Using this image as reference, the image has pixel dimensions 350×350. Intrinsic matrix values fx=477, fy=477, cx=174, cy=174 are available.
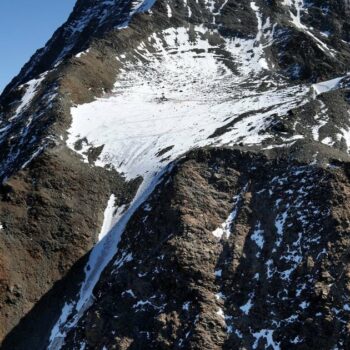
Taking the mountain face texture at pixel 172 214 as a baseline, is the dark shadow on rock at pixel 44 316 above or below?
below

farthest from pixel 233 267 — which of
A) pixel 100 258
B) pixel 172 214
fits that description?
pixel 100 258

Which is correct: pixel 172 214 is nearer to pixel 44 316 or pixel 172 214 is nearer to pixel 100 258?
pixel 100 258

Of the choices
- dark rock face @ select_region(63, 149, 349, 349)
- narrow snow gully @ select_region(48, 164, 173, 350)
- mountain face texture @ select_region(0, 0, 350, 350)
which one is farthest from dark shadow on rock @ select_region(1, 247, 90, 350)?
dark rock face @ select_region(63, 149, 349, 349)

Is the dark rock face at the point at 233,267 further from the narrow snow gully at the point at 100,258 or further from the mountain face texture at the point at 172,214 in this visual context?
the narrow snow gully at the point at 100,258

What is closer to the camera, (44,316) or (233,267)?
(233,267)

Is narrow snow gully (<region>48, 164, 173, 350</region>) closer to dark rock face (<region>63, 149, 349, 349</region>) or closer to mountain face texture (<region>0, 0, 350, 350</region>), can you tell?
mountain face texture (<region>0, 0, 350, 350</region>)

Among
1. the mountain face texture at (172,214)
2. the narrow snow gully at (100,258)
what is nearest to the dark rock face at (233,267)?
the mountain face texture at (172,214)

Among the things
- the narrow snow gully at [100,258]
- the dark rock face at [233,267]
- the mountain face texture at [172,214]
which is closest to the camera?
the dark rock face at [233,267]

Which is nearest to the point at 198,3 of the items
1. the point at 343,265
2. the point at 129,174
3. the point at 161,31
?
the point at 161,31
